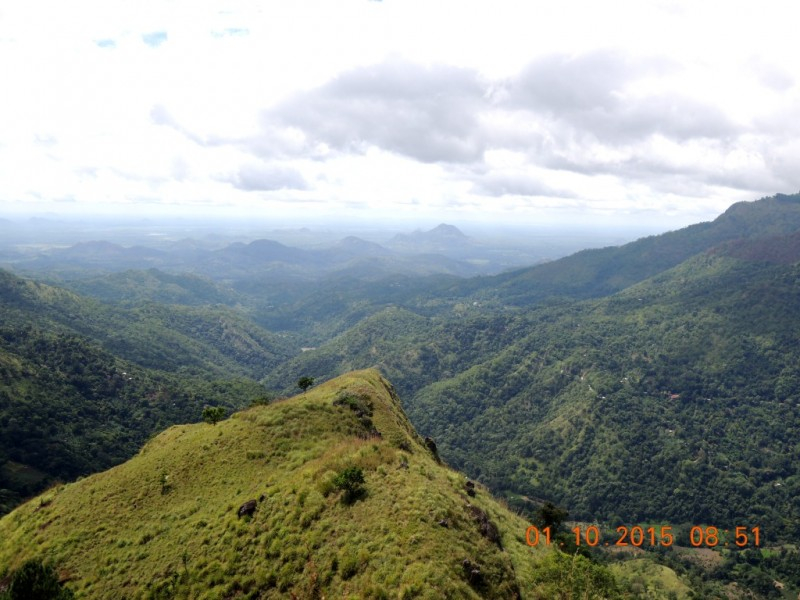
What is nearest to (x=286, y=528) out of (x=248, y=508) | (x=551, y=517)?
(x=248, y=508)

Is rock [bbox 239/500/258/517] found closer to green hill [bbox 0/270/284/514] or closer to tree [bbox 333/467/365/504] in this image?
tree [bbox 333/467/365/504]

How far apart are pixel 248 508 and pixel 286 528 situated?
540 centimetres

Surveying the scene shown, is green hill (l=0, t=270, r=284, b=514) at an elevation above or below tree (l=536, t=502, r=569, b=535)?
below

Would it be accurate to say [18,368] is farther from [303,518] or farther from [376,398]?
[303,518]

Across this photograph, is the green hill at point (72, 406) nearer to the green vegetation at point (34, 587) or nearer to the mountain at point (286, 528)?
the mountain at point (286, 528)

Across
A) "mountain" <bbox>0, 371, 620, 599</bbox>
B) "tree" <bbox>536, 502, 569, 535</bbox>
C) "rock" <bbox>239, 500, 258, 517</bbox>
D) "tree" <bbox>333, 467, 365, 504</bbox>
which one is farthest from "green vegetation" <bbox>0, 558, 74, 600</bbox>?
"tree" <bbox>536, 502, 569, 535</bbox>

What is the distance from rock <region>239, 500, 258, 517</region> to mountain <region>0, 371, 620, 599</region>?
0.11 meters

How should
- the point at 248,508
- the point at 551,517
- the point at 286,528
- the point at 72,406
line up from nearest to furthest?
A: the point at 286,528 → the point at 248,508 → the point at 551,517 → the point at 72,406

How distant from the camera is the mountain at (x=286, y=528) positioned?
2708 cm

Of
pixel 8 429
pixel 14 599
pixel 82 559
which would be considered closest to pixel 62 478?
pixel 8 429

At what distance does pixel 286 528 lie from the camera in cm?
3198

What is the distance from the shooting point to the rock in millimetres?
35344

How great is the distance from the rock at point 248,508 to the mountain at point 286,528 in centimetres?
11

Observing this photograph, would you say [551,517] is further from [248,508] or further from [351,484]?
[248,508]
